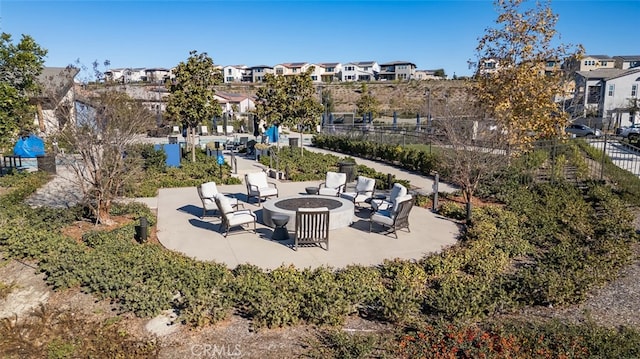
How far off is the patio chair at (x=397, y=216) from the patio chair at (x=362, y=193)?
160 centimetres

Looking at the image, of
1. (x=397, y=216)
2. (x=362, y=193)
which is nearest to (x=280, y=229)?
(x=397, y=216)

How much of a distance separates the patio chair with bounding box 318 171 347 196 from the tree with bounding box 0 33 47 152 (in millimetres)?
8983

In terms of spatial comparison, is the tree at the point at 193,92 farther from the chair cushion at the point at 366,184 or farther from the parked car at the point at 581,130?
the parked car at the point at 581,130

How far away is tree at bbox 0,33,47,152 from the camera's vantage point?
1337 centimetres

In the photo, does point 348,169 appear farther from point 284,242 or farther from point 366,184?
point 284,242

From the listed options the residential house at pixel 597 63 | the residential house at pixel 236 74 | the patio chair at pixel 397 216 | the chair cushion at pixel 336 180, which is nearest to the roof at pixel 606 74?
the residential house at pixel 597 63

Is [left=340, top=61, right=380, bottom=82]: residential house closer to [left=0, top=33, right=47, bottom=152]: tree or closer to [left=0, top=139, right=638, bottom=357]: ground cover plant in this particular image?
[left=0, top=33, right=47, bottom=152]: tree

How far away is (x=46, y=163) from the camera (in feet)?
55.9

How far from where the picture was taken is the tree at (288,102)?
796 inches

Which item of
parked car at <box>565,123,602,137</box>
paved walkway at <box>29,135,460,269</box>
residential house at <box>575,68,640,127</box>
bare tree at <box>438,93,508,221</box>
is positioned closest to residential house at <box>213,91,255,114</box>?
parked car at <box>565,123,602,137</box>

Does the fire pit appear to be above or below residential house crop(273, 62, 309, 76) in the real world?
below

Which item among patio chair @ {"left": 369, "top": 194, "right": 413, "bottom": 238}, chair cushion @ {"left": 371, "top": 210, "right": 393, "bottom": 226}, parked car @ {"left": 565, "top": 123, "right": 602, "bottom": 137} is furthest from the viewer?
parked car @ {"left": 565, "top": 123, "right": 602, "bottom": 137}

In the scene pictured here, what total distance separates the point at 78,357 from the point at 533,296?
228 inches

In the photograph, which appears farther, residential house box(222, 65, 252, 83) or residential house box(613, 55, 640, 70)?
residential house box(222, 65, 252, 83)
